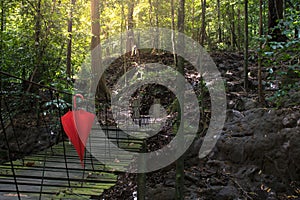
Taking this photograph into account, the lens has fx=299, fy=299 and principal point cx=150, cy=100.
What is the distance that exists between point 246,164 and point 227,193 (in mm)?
873

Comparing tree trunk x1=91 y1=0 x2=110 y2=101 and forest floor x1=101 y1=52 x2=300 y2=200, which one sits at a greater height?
tree trunk x1=91 y1=0 x2=110 y2=101

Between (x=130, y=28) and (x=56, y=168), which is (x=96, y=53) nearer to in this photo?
(x=56, y=168)

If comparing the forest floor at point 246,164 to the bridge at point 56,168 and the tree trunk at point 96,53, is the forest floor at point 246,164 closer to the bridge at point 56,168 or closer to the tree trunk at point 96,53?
the bridge at point 56,168

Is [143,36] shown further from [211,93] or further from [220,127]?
[220,127]

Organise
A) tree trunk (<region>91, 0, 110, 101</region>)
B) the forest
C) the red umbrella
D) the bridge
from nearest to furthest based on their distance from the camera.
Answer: the bridge → the red umbrella → the forest → tree trunk (<region>91, 0, 110, 101</region>)

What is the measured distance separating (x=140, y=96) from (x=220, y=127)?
476 cm

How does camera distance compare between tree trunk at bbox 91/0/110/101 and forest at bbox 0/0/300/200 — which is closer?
forest at bbox 0/0/300/200

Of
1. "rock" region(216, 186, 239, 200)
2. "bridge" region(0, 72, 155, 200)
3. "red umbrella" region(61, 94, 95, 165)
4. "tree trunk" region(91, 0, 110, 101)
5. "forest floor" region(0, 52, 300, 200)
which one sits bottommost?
"rock" region(216, 186, 239, 200)

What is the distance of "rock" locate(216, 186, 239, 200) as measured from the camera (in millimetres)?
5452

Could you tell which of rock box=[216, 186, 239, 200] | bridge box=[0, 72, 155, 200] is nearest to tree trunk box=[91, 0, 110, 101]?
bridge box=[0, 72, 155, 200]

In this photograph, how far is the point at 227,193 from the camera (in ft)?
18.2

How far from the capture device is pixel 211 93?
9297 mm

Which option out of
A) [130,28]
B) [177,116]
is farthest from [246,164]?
[130,28]

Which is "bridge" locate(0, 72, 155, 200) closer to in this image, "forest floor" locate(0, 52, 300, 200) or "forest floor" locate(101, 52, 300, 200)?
"forest floor" locate(0, 52, 300, 200)
